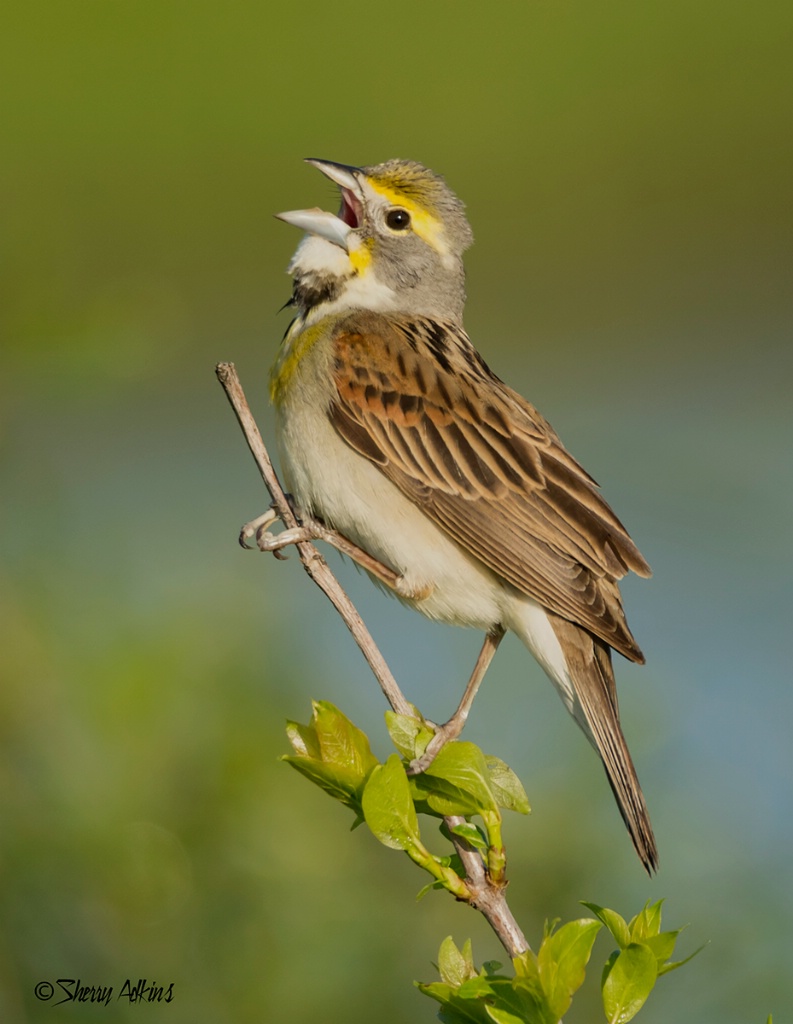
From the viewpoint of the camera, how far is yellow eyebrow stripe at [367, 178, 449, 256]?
2842 mm

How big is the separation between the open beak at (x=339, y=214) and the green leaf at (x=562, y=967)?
5.49ft

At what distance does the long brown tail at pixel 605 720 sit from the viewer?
7.33 feet

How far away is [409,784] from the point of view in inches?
59.2

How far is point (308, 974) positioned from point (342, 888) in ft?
0.48

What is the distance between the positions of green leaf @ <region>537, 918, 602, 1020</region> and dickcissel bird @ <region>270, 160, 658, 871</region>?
111 centimetres

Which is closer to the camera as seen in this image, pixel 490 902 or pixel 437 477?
pixel 490 902

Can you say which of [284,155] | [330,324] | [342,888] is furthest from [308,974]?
[284,155]

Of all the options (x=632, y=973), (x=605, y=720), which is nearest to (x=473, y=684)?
(x=605, y=720)

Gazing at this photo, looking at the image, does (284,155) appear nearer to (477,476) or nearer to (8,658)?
(477,476)

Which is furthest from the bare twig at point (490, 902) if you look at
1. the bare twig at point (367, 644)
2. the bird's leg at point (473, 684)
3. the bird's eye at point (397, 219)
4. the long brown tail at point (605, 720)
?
the bird's eye at point (397, 219)

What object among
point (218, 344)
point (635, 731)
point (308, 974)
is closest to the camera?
point (308, 974)

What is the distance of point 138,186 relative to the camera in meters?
7.33

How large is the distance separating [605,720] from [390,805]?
3.53ft

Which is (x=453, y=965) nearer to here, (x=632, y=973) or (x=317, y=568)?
(x=632, y=973)
